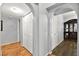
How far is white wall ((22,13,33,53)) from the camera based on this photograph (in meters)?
1.31

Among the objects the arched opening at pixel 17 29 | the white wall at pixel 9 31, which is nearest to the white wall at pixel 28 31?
the arched opening at pixel 17 29

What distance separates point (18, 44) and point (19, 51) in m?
0.09

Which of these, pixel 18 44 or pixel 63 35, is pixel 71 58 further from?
pixel 18 44

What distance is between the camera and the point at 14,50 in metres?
1.38

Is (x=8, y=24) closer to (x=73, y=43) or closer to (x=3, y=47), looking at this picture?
(x=3, y=47)

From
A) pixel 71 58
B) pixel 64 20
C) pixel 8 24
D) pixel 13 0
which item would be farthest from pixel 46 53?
pixel 13 0

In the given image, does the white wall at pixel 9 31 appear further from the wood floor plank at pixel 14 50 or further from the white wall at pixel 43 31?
the white wall at pixel 43 31

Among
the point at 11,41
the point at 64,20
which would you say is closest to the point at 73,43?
the point at 64,20

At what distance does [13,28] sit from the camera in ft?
4.54

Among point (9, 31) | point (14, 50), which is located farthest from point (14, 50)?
point (9, 31)

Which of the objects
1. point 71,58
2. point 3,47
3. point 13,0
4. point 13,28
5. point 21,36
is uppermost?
point 13,0

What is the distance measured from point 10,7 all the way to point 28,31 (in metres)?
0.37

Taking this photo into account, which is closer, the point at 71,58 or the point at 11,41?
the point at 71,58

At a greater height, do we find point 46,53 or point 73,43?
point 73,43
